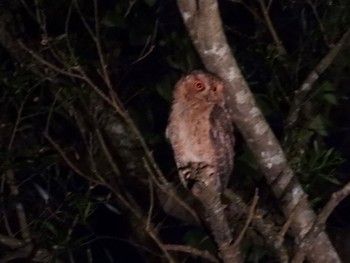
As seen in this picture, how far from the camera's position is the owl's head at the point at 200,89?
1656 millimetres

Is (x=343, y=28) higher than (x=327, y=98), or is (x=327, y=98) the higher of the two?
(x=343, y=28)

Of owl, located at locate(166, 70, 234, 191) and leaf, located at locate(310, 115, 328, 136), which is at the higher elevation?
owl, located at locate(166, 70, 234, 191)

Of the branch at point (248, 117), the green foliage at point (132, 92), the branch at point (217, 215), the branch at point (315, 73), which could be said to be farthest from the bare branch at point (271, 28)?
the branch at point (217, 215)

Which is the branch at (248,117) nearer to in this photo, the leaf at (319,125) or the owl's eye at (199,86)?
the owl's eye at (199,86)

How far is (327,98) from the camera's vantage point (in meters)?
2.10

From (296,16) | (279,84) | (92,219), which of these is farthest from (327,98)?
(92,219)

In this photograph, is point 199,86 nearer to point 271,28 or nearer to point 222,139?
point 222,139

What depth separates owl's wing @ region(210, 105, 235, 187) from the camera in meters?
1.73

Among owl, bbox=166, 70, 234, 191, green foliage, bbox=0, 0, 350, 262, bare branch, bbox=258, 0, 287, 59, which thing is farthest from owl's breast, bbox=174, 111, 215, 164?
bare branch, bbox=258, 0, 287, 59

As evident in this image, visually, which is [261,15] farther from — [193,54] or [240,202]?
[240,202]

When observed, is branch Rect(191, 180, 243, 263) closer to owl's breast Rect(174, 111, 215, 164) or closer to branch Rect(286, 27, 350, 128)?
owl's breast Rect(174, 111, 215, 164)

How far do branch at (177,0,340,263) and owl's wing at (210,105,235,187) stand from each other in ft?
0.07

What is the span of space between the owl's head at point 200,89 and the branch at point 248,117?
26 mm

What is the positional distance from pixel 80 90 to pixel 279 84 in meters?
0.53
